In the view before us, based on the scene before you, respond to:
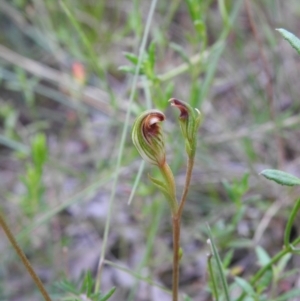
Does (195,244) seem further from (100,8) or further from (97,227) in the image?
(100,8)

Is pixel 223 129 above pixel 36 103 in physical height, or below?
below

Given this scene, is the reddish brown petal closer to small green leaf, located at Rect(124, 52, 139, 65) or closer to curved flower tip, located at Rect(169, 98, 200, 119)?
curved flower tip, located at Rect(169, 98, 200, 119)

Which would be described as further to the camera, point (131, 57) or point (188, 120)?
point (131, 57)

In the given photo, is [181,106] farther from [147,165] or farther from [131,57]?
[147,165]

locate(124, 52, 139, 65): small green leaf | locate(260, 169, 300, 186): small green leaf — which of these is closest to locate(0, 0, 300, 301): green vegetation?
locate(124, 52, 139, 65): small green leaf

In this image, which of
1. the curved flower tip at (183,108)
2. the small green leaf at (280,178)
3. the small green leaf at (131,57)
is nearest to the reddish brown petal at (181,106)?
the curved flower tip at (183,108)

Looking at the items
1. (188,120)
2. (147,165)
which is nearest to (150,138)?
(188,120)

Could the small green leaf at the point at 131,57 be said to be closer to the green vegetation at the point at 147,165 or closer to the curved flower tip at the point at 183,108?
the green vegetation at the point at 147,165

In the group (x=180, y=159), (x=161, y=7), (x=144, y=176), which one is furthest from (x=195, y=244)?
(x=161, y=7)
